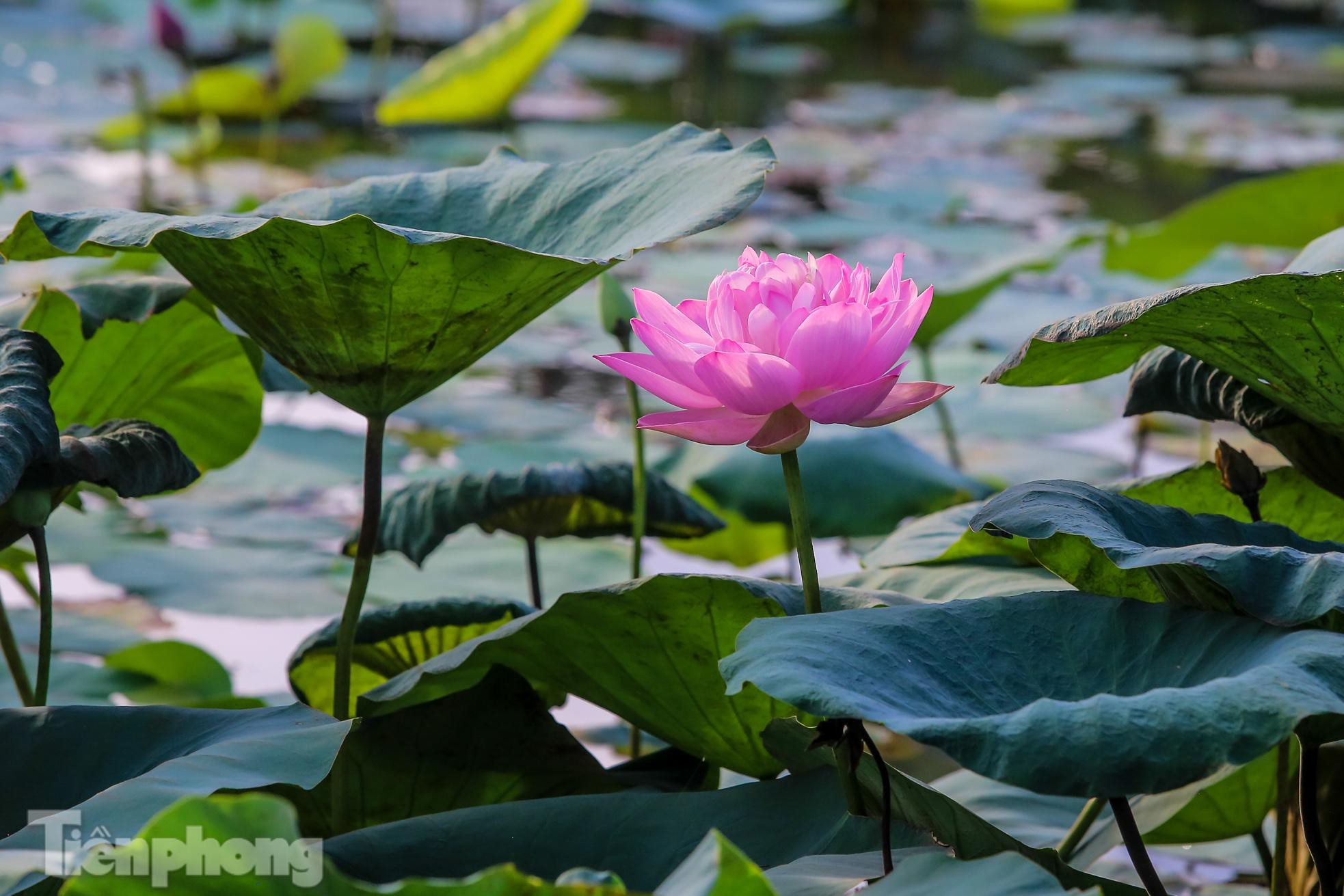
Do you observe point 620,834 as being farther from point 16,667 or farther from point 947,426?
point 947,426

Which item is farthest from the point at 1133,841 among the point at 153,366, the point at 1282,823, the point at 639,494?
the point at 153,366

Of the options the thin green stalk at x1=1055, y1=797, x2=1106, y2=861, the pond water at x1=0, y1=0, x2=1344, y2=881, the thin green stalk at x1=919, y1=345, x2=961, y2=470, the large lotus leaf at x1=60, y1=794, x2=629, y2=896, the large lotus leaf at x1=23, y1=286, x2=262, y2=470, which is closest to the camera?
the large lotus leaf at x1=60, y1=794, x2=629, y2=896

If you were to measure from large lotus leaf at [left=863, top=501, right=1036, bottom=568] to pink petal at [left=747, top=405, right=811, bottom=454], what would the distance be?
26cm

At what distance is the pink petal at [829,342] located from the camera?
0.61m

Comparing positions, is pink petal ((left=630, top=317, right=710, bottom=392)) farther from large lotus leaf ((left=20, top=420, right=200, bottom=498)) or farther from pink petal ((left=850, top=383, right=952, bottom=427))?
large lotus leaf ((left=20, top=420, right=200, bottom=498))

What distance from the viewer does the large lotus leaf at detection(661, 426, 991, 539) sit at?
4.72ft

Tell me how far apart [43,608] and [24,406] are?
22 centimetres

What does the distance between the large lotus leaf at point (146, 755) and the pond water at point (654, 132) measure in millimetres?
490

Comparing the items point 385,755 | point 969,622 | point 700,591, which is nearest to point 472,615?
point 385,755

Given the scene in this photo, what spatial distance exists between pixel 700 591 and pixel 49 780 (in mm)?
362

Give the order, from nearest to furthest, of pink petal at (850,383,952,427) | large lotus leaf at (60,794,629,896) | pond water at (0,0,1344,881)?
large lotus leaf at (60,794,629,896)
pink petal at (850,383,952,427)
pond water at (0,0,1344,881)

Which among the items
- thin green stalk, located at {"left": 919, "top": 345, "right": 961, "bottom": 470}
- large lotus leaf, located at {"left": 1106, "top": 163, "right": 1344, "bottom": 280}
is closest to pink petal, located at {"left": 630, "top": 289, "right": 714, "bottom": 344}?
thin green stalk, located at {"left": 919, "top": 345, "right": 961, "bottom": 470}

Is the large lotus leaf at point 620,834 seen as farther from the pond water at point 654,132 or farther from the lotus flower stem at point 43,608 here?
the pond water at point 654,132

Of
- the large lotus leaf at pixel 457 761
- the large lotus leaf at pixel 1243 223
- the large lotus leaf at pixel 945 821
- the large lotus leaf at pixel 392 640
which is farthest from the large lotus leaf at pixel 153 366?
the large lotus leaf at pixel 1243 223
